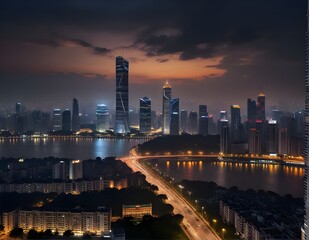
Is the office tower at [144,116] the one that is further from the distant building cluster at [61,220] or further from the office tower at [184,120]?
the distant building cluster at [61,220]

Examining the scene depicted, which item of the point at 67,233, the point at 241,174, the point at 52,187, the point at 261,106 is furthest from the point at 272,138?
the point at 67,233

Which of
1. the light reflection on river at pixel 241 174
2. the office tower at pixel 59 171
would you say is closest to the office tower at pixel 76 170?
the office tower at pixel 59 171

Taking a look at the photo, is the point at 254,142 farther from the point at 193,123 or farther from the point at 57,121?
the point at 57,121

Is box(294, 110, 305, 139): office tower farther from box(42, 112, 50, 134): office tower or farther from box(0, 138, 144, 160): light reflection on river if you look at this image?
box(42, 112, 50, 134): office tower

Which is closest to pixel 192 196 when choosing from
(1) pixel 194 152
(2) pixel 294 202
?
(2) pixel 294 202

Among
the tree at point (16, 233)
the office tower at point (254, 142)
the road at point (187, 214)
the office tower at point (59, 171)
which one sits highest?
the office tower at point (254, 142)

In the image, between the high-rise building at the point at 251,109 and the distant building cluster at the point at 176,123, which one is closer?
the distant building cluster at the point at 176,123
